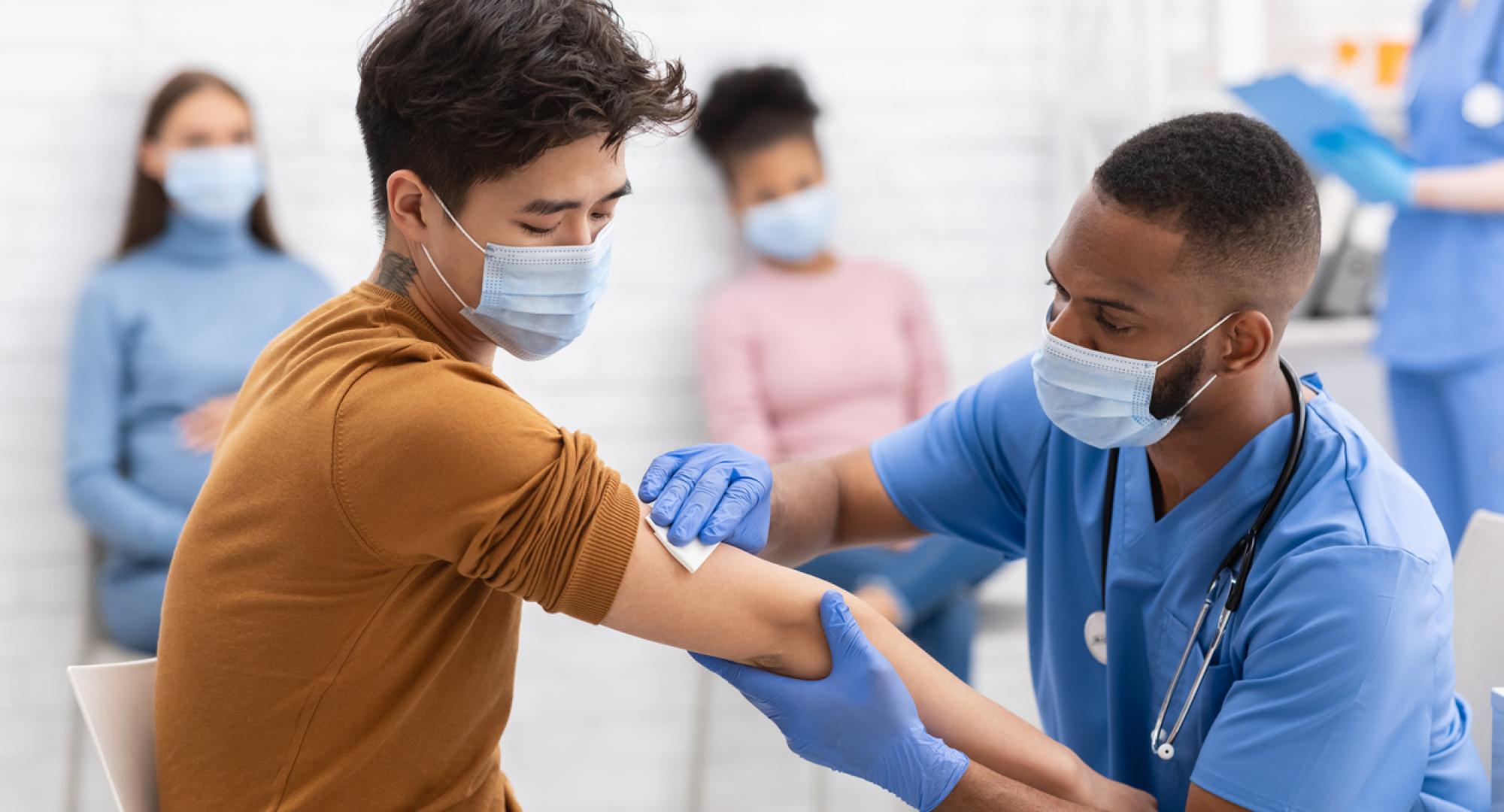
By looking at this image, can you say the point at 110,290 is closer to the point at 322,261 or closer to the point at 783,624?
the point at 322,261

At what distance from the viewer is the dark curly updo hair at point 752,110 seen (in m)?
2.78

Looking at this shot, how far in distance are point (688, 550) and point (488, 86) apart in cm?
46

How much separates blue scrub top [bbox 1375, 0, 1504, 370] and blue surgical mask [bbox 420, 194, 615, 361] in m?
2.02

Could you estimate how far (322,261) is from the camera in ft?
8.93

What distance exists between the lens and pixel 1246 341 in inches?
52.1

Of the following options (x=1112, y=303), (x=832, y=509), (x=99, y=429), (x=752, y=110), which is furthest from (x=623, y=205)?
(x=1112, y=303)

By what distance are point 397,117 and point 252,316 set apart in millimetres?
1491

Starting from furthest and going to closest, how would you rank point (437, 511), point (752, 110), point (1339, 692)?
point (752, 110), point (1339, 692), point (437, 511)

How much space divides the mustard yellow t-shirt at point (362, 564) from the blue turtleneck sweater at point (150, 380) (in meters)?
1.36

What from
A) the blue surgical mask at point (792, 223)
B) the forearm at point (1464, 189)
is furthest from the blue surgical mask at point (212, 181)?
the forearm at point (1464, 189)

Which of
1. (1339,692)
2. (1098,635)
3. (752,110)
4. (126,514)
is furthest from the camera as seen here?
(752,110)

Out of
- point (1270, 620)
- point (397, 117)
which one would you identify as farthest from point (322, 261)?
point (1270, 620)

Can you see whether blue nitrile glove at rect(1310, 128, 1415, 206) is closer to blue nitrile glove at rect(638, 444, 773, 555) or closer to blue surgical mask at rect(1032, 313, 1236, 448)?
blue surgical mask at rect(1032, 313, 1236, 448)

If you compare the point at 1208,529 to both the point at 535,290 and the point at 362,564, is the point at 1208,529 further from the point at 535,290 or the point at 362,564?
the point at 362,564
